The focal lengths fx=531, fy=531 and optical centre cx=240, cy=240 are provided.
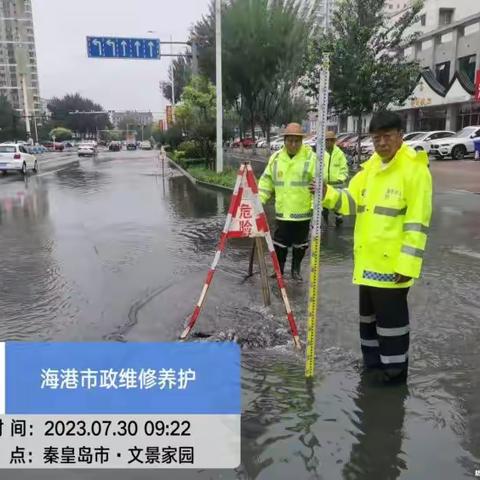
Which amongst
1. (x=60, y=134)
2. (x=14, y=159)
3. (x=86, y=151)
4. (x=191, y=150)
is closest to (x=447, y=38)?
(x=191, y=150)

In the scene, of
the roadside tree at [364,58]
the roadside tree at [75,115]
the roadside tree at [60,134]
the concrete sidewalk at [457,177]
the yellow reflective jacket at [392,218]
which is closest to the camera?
the yellow reflective jacket at [392,218]

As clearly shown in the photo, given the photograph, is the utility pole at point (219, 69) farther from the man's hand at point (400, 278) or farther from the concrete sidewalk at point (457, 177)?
the man's hand at point (400, 278)

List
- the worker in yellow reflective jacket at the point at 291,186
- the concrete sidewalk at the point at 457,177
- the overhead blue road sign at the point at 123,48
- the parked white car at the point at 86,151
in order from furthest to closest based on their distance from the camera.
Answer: the parked white car at the point at 86,151, the overhead blue road sign at the point at 123,48, the concrete sidewalk at the point at 457,177, the worker in yellow reflective jacket at the point at 291,186

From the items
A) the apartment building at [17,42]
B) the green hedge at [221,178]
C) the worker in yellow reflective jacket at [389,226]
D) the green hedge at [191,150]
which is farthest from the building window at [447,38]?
the apartment building at [17,42]

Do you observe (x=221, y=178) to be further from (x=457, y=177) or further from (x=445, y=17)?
A: (x=445, y=17)

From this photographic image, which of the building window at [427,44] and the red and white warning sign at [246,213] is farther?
the building window at [427,44]

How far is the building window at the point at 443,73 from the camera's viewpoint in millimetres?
40219

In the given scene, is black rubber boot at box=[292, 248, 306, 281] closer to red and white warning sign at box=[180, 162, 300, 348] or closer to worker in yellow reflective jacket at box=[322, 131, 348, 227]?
red and white warning sign at box=[180, 162, 300, 348]

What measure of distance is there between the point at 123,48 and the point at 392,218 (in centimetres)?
1913

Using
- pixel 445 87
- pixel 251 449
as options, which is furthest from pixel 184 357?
pixel 445 87

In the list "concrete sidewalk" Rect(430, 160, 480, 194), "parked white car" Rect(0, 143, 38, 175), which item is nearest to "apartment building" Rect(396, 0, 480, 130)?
"concrete sidewalk" Rect(430, 160, 480, 194)

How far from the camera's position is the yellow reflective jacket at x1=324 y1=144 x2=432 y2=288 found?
3.24 metres

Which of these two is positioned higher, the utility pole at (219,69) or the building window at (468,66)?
the building window at (468,66)

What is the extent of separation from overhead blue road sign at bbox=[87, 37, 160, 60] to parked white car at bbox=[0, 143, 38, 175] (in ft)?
23.8
